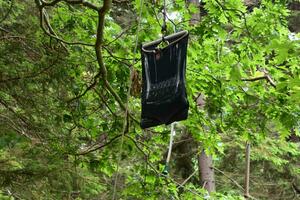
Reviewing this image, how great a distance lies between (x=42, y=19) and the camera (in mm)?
2803

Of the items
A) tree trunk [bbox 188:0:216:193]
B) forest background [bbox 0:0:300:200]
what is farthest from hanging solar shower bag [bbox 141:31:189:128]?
tree trunk [bbox 188:0:216:193]

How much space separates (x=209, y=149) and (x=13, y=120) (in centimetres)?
172

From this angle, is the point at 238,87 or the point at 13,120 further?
the point at 13,120

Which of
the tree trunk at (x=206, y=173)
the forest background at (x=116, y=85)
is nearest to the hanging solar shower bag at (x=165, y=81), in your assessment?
the forest background at (x=116, y=85)

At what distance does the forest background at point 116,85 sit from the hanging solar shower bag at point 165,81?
56 centimetres

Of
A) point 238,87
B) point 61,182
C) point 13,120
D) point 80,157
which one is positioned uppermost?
point 238,87

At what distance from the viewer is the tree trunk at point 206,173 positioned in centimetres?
593

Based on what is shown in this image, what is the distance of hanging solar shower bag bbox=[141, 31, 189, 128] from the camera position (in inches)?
75.4

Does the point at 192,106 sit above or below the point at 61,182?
above

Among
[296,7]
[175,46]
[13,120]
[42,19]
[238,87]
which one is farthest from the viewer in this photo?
[296,7]

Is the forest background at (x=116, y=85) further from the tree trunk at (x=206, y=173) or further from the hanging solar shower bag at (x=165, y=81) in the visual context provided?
the tree trunk at (x=206, y=173)

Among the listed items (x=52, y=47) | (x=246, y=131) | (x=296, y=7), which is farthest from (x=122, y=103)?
(x=296, y=7)

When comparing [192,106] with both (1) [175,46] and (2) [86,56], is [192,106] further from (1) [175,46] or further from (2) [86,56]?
(1) [175,46]

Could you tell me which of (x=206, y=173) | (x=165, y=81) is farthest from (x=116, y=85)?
(x=206, y=173)
